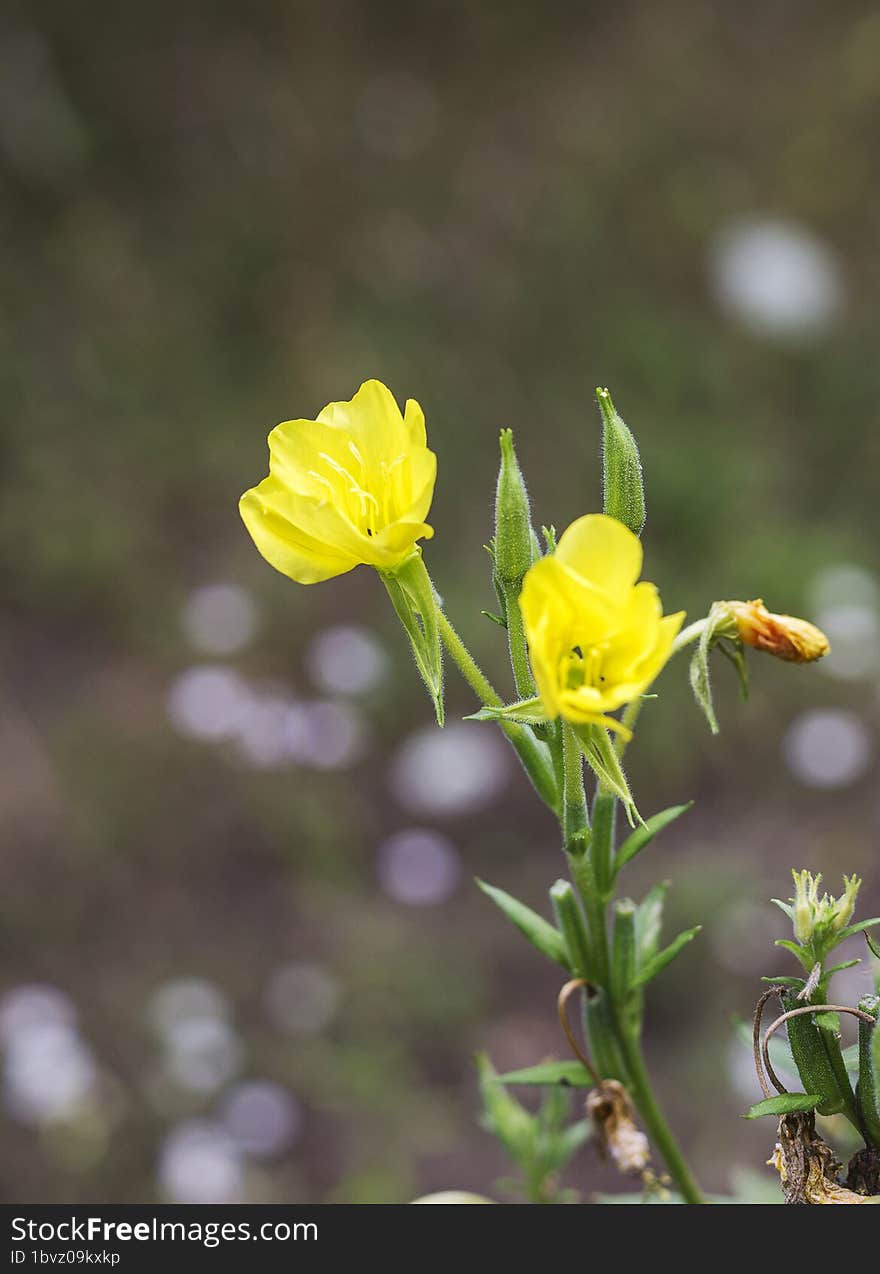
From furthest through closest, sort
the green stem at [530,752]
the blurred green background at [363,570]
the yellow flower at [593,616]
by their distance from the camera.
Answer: the blurred green background at [363,570] < the green stem at [530,752] < the yellow flower at [593,616]

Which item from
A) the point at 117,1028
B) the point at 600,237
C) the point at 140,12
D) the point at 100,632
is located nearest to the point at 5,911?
the point at 117,1028

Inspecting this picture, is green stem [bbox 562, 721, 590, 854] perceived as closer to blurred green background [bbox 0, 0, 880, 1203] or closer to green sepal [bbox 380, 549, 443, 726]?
green sepal [bbox 380, 549, 443, 726]

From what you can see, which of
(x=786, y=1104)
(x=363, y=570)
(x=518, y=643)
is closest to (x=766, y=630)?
(x=518, y=643)

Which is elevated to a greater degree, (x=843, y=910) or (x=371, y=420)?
(x=371, y=420)

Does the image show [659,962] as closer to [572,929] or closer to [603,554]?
[572,929]

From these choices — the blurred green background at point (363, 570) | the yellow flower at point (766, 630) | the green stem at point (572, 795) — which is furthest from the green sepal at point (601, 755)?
the blurred green background at point (363, 570)

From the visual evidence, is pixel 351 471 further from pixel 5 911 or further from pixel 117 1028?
pixel 5 911

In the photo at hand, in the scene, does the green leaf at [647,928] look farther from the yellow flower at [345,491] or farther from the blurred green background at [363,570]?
the blurred green background at [363,570]
